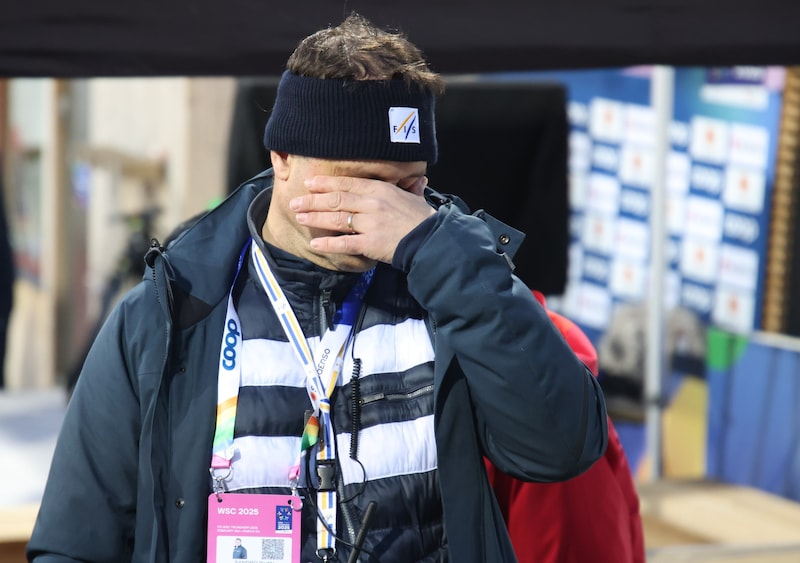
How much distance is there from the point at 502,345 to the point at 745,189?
5268mm

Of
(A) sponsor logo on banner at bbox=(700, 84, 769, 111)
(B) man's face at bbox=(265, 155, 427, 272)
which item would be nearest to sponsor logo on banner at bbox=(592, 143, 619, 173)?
(A) sponsor logo on banner at bbox=(700, 84, 769, 111)

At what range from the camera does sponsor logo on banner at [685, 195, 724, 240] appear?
6.82 meters

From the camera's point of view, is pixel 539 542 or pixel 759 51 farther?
pixel 759 51

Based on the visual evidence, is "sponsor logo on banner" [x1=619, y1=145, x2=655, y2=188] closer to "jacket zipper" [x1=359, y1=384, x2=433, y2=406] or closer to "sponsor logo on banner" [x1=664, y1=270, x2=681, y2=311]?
"sponsor logo on banner" [x1=664, y1=270, x2=681, y2=311]

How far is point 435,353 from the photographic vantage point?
2.03m

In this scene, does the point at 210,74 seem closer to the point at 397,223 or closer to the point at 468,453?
the point at 397,223

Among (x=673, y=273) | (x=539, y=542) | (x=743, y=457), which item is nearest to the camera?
(x=539, y=542)

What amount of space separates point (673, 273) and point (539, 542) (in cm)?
494

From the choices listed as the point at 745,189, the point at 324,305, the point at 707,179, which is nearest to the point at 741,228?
the point at 745,189

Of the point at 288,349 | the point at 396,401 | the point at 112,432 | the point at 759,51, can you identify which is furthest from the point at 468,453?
the point at 759,51

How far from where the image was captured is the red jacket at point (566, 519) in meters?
2.37

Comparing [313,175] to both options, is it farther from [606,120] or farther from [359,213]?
[606,120]

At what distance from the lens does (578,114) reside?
24.4ft

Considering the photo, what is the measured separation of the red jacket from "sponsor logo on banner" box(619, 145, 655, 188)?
194 inches
